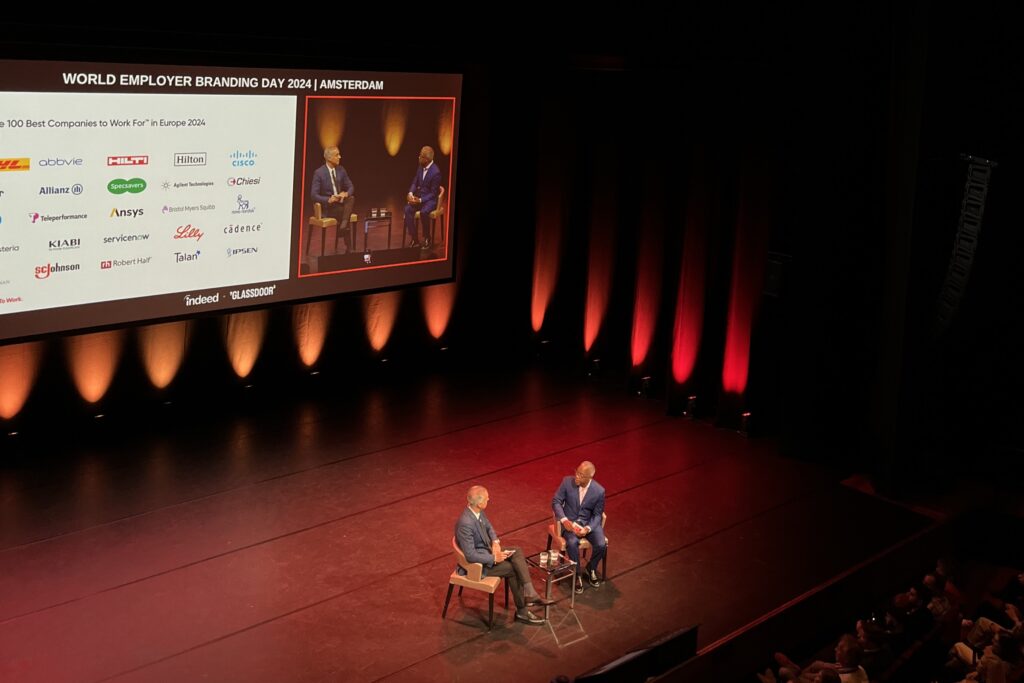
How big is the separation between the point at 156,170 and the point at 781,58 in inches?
182

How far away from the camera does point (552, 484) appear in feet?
27.3

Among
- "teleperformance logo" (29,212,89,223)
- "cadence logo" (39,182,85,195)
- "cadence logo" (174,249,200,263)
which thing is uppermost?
"cadence logo" (39,182,85,195)

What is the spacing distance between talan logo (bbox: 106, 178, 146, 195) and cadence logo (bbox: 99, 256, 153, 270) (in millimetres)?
476

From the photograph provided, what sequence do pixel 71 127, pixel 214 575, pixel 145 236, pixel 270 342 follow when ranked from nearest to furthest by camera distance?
pixel 214 575 → pixel 71 127 → pixel 145 236 → pixel 270 342

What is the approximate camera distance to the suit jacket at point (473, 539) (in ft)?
20.6

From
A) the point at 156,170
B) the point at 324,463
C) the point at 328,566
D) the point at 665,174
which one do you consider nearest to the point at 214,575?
the point at 328,566

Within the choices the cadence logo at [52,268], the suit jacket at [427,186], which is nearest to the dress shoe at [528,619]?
the cadence logo at [52,268]

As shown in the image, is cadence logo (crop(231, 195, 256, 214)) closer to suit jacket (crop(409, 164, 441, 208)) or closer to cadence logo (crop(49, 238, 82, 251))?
cadence logo (crop(49, 238, 82, 251))

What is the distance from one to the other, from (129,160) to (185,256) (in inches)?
33.1

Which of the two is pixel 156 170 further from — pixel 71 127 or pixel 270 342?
pixel 270 342

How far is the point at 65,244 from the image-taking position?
8.06 m

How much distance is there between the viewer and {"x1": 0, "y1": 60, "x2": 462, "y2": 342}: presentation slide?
7855mm

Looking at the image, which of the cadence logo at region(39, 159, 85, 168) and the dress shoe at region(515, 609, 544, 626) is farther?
the cadence logo at region(39, 159, 85, 168)

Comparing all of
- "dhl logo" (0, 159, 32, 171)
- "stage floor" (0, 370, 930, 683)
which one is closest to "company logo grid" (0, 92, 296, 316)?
"dhl logo" (0, 159, 32, 171)
